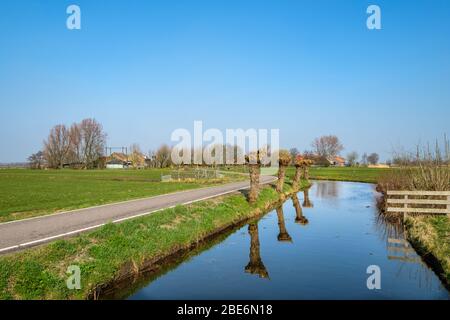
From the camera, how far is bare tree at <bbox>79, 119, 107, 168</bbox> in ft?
382

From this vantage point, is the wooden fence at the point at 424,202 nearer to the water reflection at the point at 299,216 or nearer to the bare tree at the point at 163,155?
the water reflection at the point at 299,216

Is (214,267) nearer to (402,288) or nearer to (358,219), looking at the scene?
(402,288)

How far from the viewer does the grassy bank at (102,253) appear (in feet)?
27.0

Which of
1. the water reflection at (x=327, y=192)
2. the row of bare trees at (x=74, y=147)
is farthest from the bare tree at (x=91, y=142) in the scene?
the water reflection at (x=327, y=192)

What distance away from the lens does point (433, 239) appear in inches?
534

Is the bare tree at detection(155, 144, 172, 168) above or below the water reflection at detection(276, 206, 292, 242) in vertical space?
above

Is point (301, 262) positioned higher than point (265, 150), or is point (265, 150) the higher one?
point (265, 150)

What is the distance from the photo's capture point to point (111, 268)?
1018 centimetres

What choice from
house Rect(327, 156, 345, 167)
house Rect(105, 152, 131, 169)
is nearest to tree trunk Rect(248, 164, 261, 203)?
house Rect(105, 152, 131, 169)

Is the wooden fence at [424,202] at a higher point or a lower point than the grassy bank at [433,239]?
higher

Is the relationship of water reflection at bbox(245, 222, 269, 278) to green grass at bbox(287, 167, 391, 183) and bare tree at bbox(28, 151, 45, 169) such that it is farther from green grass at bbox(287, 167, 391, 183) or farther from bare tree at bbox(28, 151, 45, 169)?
bare tree at bbox(28, 151, 45, 169)

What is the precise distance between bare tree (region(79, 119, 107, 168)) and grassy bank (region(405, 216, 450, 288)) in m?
110

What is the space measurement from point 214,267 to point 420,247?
25.3 feet
